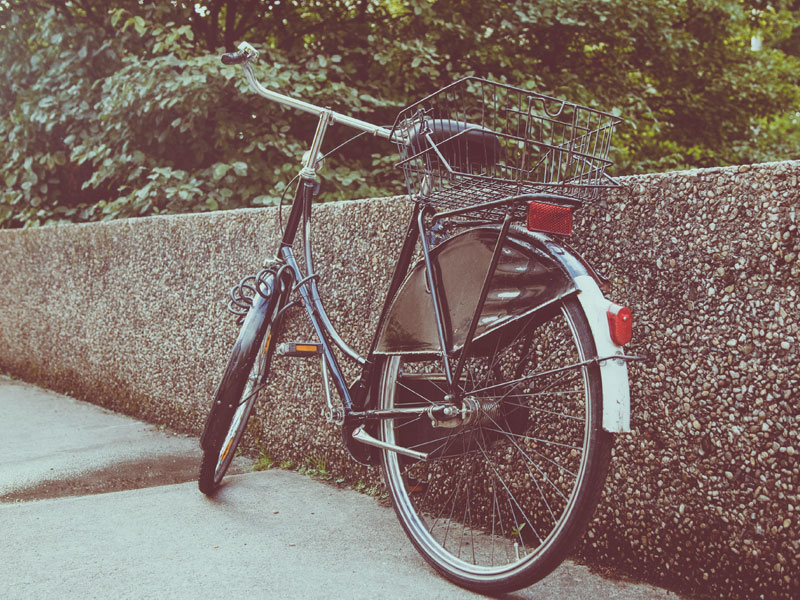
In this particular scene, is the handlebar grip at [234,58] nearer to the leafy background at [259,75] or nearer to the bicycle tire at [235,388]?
the bicycle tire at [235,388]

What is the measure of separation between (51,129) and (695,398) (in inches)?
288

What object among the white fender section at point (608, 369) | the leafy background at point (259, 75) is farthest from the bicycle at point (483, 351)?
the leafy background at point (259, 75)

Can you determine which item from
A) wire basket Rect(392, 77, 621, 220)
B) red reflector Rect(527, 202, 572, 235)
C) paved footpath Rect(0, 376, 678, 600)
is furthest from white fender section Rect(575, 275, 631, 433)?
paved footpath Rect(0, 376, 678, 600)

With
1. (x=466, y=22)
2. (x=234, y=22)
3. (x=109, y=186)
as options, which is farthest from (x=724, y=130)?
(x=109, y=186)

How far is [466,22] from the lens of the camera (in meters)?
7.98

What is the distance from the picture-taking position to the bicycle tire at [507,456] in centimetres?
207

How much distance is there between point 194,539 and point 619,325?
1.77 meters

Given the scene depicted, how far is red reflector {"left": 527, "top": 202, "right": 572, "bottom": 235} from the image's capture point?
6.96 ft

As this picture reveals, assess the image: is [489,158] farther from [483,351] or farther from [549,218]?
[483,351]

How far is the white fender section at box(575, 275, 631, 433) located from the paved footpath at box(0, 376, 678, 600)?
0.65 metres

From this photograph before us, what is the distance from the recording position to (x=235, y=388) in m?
3.21

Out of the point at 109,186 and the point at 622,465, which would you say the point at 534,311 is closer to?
the point at 622,465

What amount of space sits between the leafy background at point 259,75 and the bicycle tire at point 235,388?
318cm

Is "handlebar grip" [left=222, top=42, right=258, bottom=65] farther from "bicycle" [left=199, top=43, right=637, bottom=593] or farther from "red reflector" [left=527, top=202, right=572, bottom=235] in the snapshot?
"red reflector" [left=527, top=202, right=572, bottom=235]
